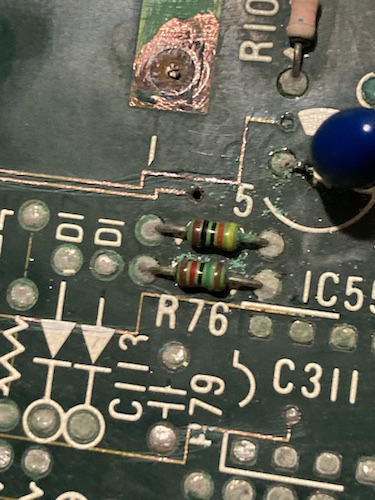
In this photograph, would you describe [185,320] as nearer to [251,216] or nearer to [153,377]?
[153,377]

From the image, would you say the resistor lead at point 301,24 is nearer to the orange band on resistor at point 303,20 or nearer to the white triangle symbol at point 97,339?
the orange band on resistor at point 303,20

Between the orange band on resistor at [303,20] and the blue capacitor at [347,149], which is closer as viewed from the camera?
the blue capacitor at [347,149]

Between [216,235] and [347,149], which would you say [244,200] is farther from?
[347,149]

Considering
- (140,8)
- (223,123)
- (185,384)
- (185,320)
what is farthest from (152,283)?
(140,8)

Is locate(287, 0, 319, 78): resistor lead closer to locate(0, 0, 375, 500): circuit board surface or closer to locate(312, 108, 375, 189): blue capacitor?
locate(0, 0, 375, 500): circuit board surface

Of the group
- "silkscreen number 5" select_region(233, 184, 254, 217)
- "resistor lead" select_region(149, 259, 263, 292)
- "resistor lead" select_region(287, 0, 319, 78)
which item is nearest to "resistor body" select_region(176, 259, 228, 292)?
"resistor lead" select_region(149, 259, 263, 292)

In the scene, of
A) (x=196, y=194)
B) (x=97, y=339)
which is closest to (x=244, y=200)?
(x=196, y=194)

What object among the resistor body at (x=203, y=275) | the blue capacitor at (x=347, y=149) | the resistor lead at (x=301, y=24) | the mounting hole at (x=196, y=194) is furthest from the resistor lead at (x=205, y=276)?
the resistor lead at (x=301, y=24)

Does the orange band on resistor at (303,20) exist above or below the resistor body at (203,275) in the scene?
above
